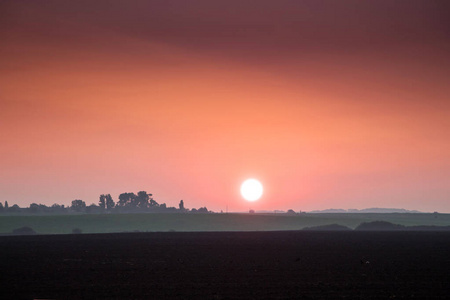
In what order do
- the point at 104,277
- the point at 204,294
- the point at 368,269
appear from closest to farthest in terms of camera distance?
the point at 204,294 < the point at 104,277 < the point at 368,269

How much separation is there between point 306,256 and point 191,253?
13.8m

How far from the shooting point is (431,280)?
4172 cm

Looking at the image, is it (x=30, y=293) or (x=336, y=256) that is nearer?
(x=30, y=293)

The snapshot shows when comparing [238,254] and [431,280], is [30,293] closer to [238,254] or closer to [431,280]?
[431,280]

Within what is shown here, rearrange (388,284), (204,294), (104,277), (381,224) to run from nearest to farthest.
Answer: (204,294)
(388,284)
(104,277)
(381,224)

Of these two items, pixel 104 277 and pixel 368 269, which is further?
pixel 368 269

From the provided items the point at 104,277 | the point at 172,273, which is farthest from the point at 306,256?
the point at 104,277

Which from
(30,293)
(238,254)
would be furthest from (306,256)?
(30,293)

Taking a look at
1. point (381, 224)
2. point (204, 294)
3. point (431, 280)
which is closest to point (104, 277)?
point (204, 294)

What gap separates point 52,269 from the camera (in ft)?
166

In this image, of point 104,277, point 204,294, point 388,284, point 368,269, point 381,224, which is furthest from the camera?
point 381,224

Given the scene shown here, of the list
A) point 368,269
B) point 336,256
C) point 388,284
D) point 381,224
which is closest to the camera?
point 388,284

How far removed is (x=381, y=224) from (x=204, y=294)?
17047cm

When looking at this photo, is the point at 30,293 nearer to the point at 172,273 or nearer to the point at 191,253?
the point at 172,273
